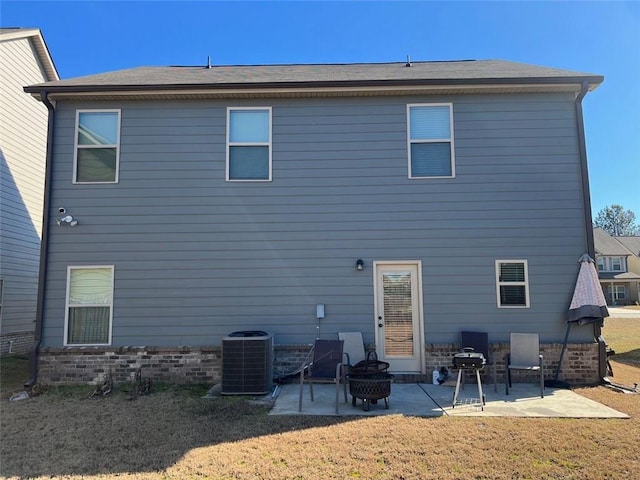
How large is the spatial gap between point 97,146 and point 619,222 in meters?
69.7

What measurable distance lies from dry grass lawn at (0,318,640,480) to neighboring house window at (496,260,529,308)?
1811 millimetres

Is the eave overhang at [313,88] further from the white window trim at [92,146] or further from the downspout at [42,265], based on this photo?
the downspout at [42,265]

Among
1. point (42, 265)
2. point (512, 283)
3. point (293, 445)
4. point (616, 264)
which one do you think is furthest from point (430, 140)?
point (616, 264)

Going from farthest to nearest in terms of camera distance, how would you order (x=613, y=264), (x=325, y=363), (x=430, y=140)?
(x=613, y=264) < (x=430, y=140) < (x=325, y=363)

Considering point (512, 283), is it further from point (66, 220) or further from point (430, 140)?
point (66, 220)

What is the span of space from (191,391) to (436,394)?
3.69 m

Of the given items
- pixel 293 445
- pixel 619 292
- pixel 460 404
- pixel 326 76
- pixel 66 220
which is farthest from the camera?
pixel 619 292

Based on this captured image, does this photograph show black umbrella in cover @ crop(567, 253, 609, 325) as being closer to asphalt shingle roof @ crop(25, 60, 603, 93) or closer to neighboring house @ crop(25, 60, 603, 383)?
neighboring house @ crop(25, 60, 603, 383)

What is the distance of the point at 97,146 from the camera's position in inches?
279

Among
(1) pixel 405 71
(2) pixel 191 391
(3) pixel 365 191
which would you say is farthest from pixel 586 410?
(1) pixel 405 71

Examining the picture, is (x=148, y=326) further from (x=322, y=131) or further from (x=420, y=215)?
(x=420, y=215)

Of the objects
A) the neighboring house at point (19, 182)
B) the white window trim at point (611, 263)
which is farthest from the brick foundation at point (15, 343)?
the white window trim at point (611, 263)

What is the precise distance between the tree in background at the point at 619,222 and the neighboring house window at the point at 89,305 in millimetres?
67391

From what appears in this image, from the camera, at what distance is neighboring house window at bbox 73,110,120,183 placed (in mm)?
7047
